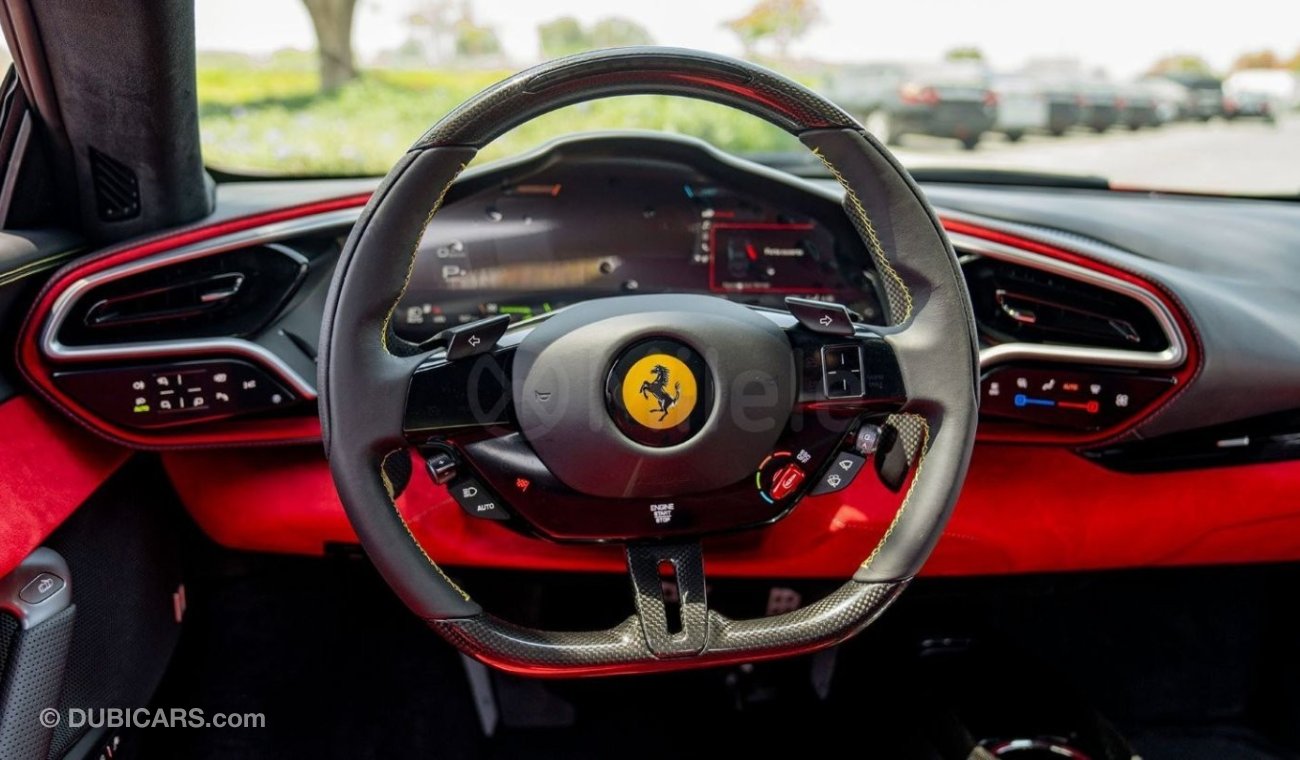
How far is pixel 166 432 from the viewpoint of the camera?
5.86ft

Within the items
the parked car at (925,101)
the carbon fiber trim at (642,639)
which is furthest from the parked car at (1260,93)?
the carbon fiber trim at (642,639)

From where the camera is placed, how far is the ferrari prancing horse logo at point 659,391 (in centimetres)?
129

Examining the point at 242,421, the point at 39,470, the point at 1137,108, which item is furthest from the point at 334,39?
the point at 1137,108

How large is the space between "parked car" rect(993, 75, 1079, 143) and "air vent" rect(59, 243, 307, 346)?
130 inches

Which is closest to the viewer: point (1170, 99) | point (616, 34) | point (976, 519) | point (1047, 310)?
point (616, 34)

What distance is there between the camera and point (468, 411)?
50.4 inches

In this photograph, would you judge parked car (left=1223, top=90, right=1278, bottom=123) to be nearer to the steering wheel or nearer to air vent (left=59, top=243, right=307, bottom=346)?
the steering wheel

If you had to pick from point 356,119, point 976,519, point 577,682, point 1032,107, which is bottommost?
point 577,682

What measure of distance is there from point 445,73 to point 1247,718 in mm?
2757

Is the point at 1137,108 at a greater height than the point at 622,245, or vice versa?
the point at 1137,108

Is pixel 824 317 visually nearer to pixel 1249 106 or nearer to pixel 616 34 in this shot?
pixel 616 34

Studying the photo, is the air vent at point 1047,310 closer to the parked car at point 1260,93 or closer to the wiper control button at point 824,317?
the wiper control button at point 824,317

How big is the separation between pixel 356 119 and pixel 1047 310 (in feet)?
7.91

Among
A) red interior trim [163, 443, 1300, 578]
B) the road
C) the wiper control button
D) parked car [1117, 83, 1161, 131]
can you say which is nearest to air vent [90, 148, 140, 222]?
red interior trim [163, 443, 1300, 578]
